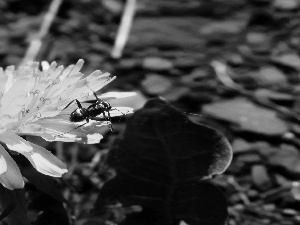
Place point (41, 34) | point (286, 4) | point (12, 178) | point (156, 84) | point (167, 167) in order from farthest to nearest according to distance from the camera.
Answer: point (286, 4) < point (41, 34) < point (156, 84) < point (167, 167) < point (12, 178)

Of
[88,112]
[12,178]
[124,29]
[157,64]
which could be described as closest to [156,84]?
[157,64]

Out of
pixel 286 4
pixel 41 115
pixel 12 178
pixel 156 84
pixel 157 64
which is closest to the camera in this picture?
pixel 12 178

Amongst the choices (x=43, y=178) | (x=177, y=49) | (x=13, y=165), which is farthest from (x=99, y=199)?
(x=177, y=49)

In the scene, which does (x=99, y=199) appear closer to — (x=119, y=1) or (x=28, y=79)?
(x=28, y=79)

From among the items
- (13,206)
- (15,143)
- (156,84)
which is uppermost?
(15,143)

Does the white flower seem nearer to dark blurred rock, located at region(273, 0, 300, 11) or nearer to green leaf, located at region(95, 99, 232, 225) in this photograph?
green leaf, located at region(95, 99, 232, 225)

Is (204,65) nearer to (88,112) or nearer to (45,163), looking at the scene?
(88,112)

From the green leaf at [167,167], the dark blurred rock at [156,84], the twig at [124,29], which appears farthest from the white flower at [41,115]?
the twig at [124,29]
